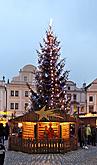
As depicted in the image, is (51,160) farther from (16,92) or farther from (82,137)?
(16,92)

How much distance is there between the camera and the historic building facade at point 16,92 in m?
71.6

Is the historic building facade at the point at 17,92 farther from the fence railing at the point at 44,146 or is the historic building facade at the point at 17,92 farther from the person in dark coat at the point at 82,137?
the fence railing at the point at 44,146

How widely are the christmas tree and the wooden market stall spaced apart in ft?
19.8

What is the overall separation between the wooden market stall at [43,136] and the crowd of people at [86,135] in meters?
1.94

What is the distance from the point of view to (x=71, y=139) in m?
25.4

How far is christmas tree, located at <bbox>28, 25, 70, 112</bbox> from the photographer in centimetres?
3253

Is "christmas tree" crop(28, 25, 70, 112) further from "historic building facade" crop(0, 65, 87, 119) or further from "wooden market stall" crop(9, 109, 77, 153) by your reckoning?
"historic building facade" crop(0, 65, 87, 119)

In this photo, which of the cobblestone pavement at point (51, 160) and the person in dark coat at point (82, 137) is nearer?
the cobblestone pavement at point (51, 160)

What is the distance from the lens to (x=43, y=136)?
2447 cm

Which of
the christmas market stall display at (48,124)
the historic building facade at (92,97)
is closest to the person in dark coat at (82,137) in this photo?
the christmas market stall display at (48,124)

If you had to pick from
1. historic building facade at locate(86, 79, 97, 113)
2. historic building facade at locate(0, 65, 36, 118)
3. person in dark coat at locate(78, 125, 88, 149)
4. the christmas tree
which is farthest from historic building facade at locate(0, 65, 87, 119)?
person in dark coat at locate(78, 125, 88, 149)

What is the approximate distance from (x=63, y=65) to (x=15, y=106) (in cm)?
3830

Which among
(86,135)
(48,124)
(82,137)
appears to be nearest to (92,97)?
(86,135)

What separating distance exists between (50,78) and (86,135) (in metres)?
6.47
